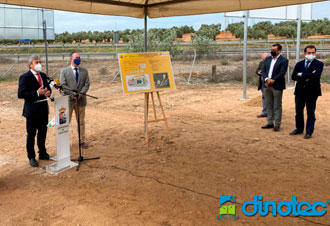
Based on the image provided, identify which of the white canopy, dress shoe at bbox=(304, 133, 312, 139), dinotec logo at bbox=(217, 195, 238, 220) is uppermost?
the white canopy

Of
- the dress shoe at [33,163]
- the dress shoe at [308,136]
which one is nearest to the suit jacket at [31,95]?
the dress shoe at [33,163]

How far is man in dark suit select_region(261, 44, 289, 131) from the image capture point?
27.1ft

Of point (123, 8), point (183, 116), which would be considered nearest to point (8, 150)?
point (123, 8)

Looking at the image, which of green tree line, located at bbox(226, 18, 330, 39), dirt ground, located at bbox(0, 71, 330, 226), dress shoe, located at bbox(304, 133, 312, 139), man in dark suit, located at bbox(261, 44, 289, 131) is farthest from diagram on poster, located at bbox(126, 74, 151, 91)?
green tree line, located at bbox(226, 18, 330, 39)

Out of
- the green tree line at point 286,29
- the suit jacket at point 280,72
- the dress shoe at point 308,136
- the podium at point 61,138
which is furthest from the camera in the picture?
the green tree line at point 286,29

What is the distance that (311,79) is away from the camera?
7.59 m

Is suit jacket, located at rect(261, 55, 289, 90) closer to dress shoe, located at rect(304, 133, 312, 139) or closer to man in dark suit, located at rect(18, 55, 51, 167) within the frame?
dress shoe, located at rect(304, 133, 312, 139)

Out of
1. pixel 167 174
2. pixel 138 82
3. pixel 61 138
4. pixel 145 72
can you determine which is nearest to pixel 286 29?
pixel 145 72

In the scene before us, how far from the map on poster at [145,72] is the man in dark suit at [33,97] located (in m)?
1.77

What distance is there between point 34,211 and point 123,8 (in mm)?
5263

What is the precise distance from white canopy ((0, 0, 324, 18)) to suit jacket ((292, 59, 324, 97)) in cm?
192

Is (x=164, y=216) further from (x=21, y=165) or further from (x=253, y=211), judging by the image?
(x=21, y=165)

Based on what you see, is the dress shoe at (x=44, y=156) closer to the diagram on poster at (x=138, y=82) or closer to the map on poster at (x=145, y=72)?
the map on poster at (x=145, y=72)

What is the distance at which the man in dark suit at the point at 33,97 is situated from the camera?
5789 mm
